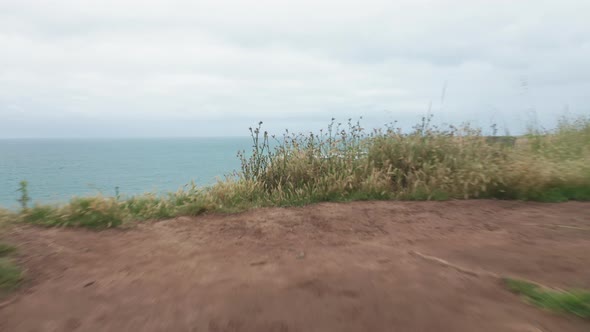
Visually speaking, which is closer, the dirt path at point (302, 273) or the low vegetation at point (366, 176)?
the dirt path at point (302, 273)

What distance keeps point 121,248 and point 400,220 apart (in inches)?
129

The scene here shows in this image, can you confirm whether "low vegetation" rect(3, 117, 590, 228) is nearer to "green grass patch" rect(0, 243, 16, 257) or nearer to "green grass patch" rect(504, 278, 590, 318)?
"green grass patch" rect(0, 243, 16, 257)

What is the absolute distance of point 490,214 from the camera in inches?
189

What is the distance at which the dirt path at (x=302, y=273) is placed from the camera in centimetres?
209

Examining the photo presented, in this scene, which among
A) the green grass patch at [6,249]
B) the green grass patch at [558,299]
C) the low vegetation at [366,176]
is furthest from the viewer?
the low vegetation at [366,176]

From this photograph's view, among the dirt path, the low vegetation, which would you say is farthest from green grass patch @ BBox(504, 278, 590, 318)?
the low vegetation

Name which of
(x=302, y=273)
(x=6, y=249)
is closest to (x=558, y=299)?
(x=302, y=273)

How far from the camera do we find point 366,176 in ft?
21.1

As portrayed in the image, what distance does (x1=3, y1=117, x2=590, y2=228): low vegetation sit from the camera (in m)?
4.81

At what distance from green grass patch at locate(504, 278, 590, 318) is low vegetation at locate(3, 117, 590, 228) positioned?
3.46 m

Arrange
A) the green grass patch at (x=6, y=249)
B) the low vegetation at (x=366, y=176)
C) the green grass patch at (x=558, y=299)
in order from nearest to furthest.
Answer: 1. the green grass patch at (x=558, y=299)
2. the green grass patch at (x=6, y=249)
3. the low vegetation at (x=366, y=176)

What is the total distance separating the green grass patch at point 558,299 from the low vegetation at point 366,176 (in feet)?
11.3

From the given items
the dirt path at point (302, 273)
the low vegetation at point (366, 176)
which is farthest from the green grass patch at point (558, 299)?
the low vegetation at point (366, 176)

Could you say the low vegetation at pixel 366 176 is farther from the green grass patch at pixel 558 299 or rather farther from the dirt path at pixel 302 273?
the green grass patch at pixel 558 299
